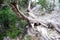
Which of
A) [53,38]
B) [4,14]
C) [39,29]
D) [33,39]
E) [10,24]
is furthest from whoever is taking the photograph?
[39,29]

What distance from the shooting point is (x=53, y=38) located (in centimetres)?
420

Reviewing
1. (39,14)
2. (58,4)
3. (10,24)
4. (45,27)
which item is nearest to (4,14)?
(10,24)

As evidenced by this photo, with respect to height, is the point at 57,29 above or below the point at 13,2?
below

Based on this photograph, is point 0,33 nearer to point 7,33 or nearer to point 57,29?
point 7,33

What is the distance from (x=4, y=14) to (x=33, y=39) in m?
1.28

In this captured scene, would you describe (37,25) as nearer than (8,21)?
No

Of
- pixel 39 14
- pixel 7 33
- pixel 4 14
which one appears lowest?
pixel 39 14

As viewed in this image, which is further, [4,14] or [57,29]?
[57,29]

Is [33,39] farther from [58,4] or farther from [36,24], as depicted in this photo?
[58,4]

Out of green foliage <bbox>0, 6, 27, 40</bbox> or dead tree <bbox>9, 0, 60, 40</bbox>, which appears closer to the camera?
green foliage <bbox>0, 6, 27, 40</bbox>

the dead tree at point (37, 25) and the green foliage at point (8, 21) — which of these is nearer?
the green foliage at point (8, 21)

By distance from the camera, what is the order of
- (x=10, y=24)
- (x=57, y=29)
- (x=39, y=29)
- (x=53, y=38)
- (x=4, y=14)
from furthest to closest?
(x=57, y=29) → (x=39, y=29) → (x=53, y=38) → (x=10, y=24) → (x=4, y=14)

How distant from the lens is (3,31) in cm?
291

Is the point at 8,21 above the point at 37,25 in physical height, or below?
above
